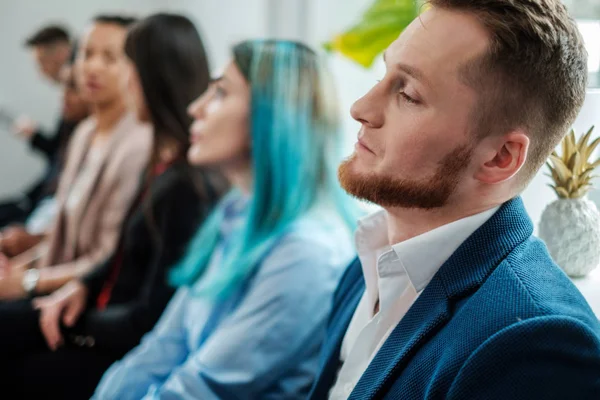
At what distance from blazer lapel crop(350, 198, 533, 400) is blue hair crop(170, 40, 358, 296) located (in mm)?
639

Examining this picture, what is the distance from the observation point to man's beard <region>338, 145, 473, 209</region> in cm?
87

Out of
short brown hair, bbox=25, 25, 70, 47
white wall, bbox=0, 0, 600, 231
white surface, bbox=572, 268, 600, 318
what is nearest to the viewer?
white surface, bbox=572, 268, 600, 318

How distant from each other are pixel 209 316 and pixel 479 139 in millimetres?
876

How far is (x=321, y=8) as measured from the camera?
3.25 m

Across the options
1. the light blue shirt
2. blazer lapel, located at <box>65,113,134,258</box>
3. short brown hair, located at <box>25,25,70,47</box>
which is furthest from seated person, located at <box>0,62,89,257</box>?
the light blue shirt

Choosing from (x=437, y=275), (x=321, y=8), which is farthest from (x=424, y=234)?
(x=321, y=8)

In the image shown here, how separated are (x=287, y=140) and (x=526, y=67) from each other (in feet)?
2.58

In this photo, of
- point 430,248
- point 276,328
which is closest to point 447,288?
point 430,248

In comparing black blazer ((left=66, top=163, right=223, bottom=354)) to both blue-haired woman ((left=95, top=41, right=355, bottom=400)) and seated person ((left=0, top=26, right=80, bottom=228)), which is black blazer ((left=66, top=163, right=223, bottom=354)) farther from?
seated person ((left=0, top=26, right=80, bottom=228))

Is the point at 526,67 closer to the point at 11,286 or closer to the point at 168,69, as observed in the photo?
the point at 168,69

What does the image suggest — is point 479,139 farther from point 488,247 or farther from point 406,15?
point 406,15

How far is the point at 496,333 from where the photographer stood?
0.75 metres

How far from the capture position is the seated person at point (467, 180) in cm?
78

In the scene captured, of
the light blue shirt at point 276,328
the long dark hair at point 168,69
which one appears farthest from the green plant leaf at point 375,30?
the light blue shirt at point 276,328
